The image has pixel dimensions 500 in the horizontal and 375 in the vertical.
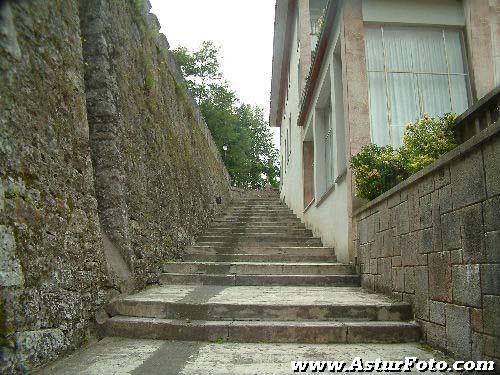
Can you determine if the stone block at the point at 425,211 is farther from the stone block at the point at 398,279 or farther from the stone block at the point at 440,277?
the stone block at the point at 398,279

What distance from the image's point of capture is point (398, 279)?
165 inches

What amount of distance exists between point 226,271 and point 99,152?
107 inches

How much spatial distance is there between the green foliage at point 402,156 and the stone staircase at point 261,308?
4.72 feet

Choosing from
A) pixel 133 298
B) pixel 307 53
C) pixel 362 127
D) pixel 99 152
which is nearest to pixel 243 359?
pixel 133 298

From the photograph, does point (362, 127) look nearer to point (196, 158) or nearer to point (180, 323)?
point (180, 323)

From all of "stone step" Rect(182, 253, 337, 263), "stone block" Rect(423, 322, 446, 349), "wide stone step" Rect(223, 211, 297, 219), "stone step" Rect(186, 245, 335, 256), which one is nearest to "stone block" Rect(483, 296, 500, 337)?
"stone block" Rect(423, 322, 446, 349)

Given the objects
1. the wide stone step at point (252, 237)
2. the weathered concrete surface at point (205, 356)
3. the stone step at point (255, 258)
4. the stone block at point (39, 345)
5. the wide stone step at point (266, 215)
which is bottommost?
the weathered concrete surface at point (205, 356)

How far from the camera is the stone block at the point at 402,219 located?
4.00 meters

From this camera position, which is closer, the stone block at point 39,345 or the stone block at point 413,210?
the stone block at point 39,345

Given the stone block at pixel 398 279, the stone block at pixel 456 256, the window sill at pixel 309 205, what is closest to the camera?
the stone block at pixel 456 256

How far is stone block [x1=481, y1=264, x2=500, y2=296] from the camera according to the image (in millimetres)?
2510

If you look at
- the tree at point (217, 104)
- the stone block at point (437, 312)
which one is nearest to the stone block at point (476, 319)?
the stone block at point (437, 312)

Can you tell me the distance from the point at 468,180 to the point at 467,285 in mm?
770

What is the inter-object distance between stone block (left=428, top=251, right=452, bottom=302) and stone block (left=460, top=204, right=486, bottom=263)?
0.28m
